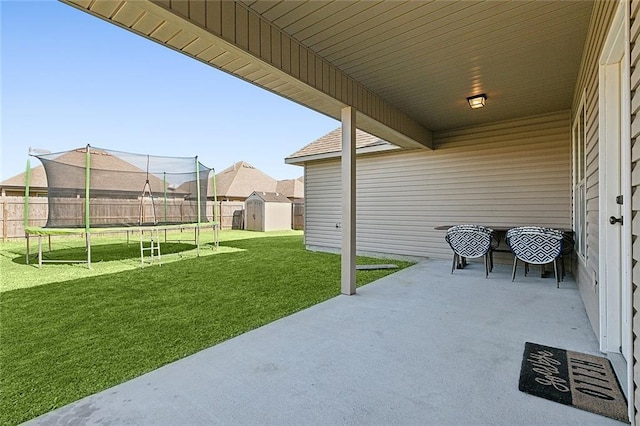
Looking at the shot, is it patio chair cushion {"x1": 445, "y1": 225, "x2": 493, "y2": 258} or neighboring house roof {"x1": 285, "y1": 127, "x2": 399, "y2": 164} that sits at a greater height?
neighboring house roof {"x1": 285, "y1": 127, "x2": 399, "y2": 164}

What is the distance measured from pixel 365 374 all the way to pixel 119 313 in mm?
2695

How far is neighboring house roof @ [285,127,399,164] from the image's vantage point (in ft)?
22.9

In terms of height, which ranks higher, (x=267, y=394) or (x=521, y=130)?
(x=521, y=130)

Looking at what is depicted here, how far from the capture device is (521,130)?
5.48 m

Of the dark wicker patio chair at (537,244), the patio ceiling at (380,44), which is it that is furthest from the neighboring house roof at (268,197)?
the dark wicker patio chair at (537,244)

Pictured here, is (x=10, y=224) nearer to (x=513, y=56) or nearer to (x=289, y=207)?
(x=289, y=207)

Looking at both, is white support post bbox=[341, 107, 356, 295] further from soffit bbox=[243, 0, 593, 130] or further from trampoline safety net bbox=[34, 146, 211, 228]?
trampoline safety net bbox=[34, 146, 211, 228]

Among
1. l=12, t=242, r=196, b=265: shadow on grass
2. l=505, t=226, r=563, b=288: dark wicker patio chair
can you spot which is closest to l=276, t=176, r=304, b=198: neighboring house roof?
l=12, t=242, r=196, b=265: shadow on grass

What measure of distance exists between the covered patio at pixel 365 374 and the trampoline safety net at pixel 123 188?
5.76m

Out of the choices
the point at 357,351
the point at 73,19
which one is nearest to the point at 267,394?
the point at 357,351

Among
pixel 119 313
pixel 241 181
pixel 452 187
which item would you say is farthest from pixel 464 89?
pixel 241 181

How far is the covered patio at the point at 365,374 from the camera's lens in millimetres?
1534

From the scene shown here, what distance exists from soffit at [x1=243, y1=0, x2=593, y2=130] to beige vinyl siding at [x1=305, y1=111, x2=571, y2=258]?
1.04 m

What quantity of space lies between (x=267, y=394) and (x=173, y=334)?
1331mm
